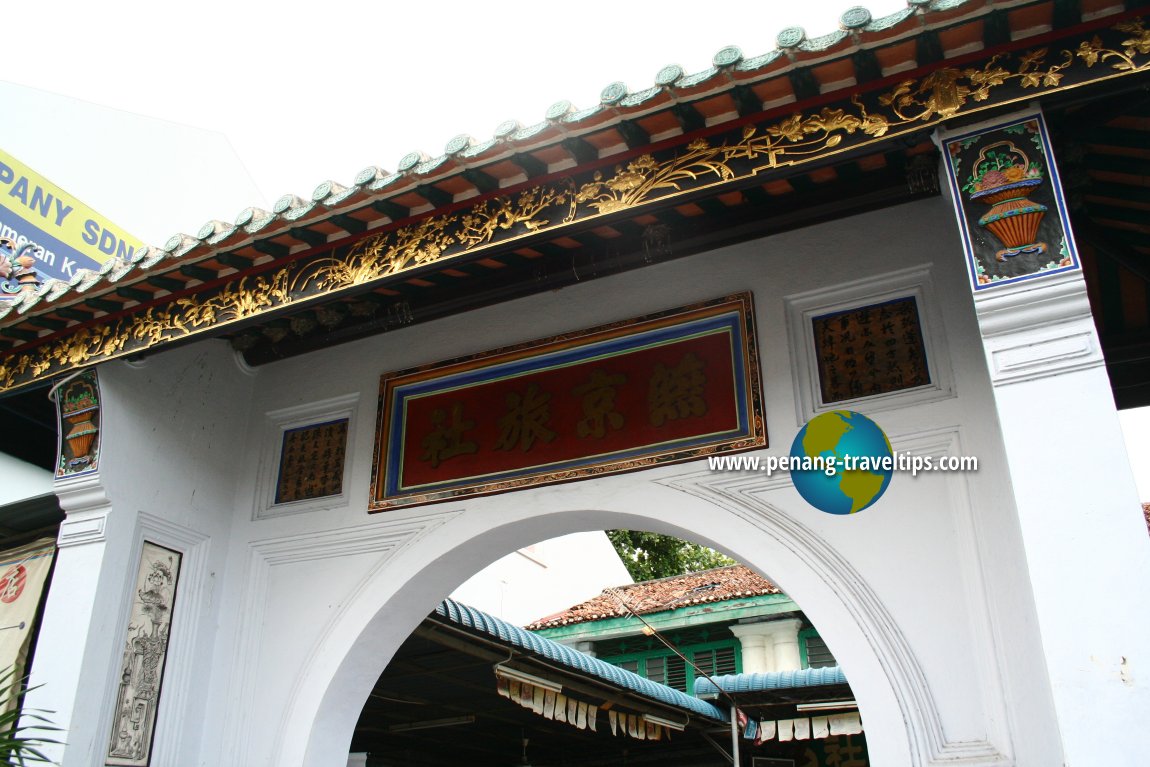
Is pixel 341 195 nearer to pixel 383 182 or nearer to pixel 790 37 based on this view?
pixel 383 182

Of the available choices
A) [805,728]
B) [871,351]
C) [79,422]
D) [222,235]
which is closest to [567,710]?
[805,728]

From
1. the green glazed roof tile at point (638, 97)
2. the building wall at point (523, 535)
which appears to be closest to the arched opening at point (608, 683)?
the building wall at point (523, 535)

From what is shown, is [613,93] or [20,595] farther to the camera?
[20,595]

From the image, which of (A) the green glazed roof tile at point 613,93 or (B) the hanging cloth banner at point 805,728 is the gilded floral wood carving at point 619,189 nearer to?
(A) the green glazed roof tile at point 613,93

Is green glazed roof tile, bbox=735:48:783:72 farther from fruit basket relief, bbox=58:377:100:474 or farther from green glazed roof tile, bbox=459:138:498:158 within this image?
fruit basket relief, bbox=58:377:100:474

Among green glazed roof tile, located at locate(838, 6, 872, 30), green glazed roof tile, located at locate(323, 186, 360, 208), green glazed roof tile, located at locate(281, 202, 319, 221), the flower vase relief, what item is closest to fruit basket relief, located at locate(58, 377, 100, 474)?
the flower vase relief

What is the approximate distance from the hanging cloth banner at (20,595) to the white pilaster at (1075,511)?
14.4 feet

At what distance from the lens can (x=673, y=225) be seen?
450 centimetres

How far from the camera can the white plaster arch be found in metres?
3.54

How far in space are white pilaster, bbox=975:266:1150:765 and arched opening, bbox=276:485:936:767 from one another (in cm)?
101

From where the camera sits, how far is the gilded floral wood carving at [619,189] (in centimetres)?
294

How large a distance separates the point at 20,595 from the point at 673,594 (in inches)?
355

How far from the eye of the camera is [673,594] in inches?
509

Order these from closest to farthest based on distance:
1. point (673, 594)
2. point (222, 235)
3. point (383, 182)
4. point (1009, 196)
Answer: point (1009, 196) < point (383, 182) < point (222, 235) < point (673, 594)
